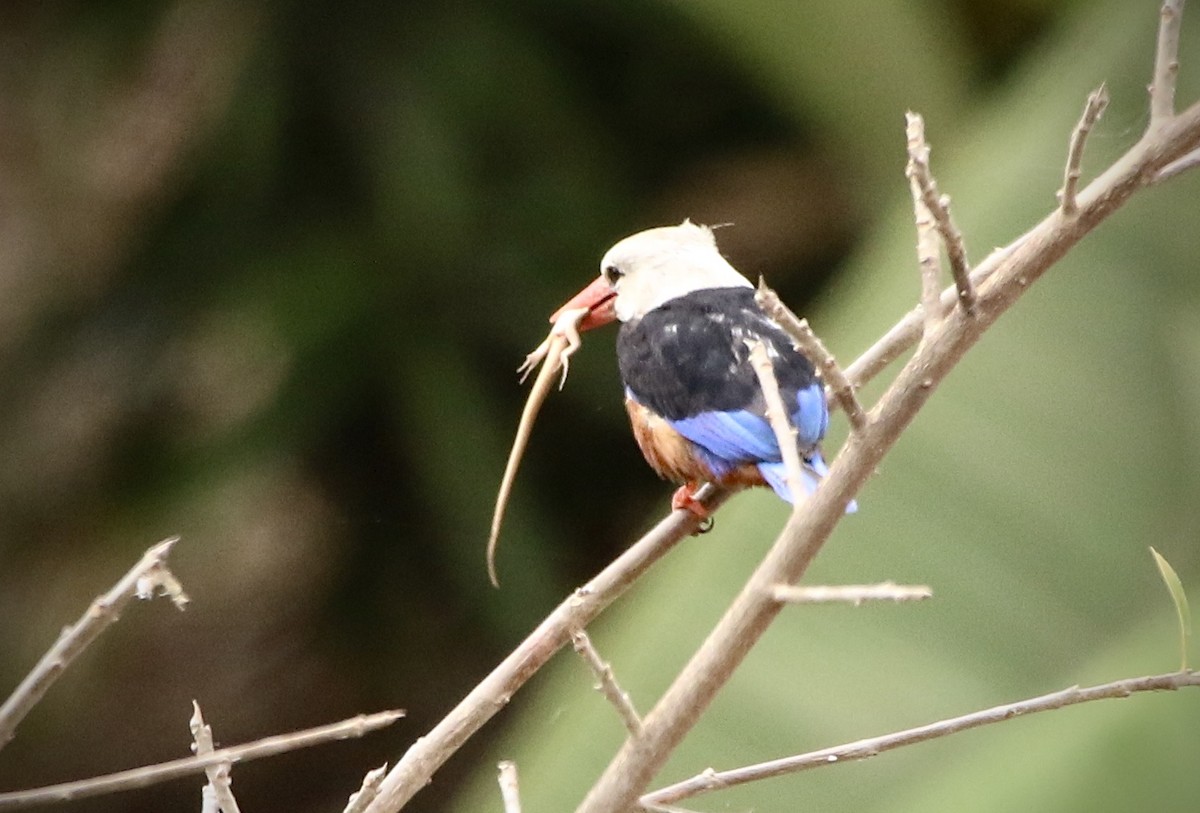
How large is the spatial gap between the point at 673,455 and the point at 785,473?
12cm

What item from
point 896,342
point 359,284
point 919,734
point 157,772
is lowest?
point 919,734

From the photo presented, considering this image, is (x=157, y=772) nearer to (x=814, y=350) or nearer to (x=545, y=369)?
(x=814, y=350)

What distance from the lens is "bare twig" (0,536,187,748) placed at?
51 cm

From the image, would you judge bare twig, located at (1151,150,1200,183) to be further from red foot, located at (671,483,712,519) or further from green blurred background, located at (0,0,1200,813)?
green blurred background, located at (0,0,1200,813)

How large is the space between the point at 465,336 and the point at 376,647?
437mm

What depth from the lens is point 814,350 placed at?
604 mm

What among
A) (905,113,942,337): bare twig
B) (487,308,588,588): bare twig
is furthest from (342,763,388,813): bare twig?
(905,113,942,337): bare twig

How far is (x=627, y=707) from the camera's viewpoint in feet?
2.05

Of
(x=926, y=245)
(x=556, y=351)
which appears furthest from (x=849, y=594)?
(x=556, y=351)

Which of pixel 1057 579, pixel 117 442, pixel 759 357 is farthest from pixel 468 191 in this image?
pixel 759 357

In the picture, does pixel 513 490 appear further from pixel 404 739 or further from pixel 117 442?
pixel 117 442

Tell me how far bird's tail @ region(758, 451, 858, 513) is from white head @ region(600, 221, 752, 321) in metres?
0.16

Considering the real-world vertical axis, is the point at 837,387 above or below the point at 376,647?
below

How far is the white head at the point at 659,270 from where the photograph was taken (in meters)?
1.07
